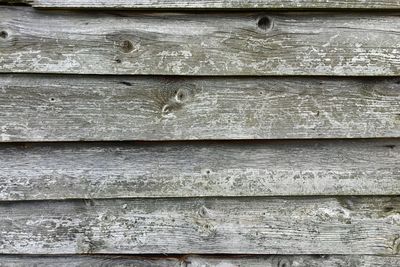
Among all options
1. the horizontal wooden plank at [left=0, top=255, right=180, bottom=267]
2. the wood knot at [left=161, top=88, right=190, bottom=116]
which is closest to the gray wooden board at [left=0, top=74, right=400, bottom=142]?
the wood knot at [left=161, top=88, right=190, bottom=116]

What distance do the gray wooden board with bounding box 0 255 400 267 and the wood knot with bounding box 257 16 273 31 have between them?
64 centimetres

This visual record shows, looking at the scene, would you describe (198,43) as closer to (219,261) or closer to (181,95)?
(181,95)

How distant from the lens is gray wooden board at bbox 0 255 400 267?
1.13 m

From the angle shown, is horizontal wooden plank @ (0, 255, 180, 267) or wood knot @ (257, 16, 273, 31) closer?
wood knot @ (257, 16, 273, 31)

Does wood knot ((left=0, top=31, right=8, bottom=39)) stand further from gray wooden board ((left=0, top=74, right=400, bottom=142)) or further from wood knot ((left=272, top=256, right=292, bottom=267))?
wood knot ((left=272, top=256, right=292, bottom=267))

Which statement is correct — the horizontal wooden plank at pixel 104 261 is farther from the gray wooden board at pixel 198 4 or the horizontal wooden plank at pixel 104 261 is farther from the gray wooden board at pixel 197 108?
the gray wooden board at pixel 198 4

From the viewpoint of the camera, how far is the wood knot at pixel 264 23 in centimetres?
99

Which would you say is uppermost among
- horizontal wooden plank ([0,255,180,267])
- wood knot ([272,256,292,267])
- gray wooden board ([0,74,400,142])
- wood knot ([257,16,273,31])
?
wood knot ([257,16,273,31])

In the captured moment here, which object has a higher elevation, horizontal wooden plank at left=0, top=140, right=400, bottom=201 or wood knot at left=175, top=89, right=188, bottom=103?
wood knot at left=175, top=89, right=188, bottom=103

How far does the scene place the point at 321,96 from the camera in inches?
40.6

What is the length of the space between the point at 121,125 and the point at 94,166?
139 mm

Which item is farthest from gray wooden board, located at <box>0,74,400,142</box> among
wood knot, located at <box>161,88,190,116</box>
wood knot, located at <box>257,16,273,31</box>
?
wood knot, located at <box>257,16,273,31</box>

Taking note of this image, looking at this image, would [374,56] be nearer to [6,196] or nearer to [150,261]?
[150,261]

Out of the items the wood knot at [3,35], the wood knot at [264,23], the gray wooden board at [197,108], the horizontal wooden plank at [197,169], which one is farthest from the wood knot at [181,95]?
the wood knot at [3,35]
